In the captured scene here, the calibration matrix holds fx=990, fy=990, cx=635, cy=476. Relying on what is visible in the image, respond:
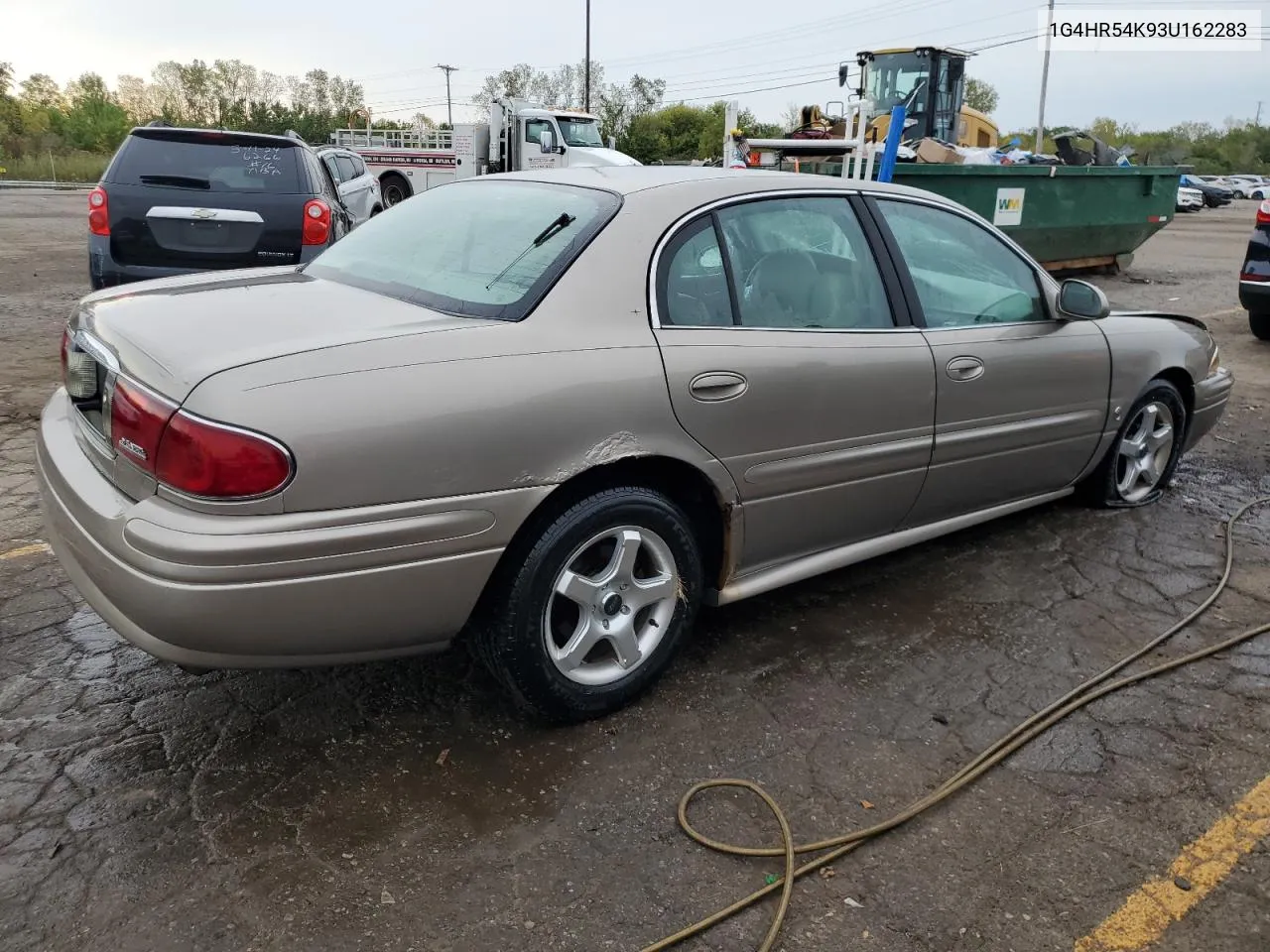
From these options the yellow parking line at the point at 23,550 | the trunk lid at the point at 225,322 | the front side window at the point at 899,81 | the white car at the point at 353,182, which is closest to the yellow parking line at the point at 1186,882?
the trunk lid at the point at 225,322

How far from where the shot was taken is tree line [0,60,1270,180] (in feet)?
150

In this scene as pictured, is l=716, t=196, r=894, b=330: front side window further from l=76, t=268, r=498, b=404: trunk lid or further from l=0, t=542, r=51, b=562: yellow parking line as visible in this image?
l=0, t=542, r=51, b=562: yellow parking line

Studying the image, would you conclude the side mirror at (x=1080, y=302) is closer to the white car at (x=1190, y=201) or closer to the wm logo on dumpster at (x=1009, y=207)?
the wm logo on dumpster at (x=1009, y=207)

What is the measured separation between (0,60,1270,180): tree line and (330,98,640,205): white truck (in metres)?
4.99

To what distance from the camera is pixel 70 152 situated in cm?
Answer: 4731

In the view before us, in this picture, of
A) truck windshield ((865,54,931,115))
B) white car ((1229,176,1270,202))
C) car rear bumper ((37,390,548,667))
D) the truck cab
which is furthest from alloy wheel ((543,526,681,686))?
white car ((1229,176,1270,202))

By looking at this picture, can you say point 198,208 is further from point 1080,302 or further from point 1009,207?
point 1009,207

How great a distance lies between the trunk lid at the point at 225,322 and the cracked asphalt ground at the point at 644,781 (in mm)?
1059

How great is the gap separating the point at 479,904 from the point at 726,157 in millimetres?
8992

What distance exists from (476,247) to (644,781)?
5.39ft

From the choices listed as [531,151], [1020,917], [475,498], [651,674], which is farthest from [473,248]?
[531,151]

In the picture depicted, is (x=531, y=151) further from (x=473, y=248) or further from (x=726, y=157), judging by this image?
(x=473, y=248)

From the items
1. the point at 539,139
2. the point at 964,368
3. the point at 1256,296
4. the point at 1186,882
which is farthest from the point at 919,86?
the point at 1186,882

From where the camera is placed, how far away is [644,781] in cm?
262
